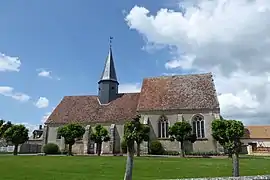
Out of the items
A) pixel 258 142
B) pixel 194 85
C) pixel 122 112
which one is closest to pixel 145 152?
pixel 122 112

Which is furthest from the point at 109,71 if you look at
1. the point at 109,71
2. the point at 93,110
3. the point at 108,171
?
the point at 108,171

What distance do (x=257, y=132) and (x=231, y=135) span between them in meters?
49.6

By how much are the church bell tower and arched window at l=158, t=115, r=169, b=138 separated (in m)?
10.4

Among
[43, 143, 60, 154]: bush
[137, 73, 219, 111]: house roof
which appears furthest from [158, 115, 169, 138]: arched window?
[43, 143, 60, 154]: bush

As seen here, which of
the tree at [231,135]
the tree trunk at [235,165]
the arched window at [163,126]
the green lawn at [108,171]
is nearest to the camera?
the tree trunk at [235,165]

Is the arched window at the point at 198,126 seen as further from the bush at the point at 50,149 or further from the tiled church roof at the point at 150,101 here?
the bush at the point at 50,149

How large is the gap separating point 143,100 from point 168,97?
396 centimetres

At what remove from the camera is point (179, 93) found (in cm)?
4384

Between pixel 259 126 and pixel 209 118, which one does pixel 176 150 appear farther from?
pixel 259 126

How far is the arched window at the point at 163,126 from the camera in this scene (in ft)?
140

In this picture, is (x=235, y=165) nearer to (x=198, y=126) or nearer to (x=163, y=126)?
(x=198, y=126)

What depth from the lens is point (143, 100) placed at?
4453 centimetres

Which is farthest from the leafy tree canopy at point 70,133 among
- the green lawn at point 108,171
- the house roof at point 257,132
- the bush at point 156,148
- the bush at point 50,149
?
the house roof at point 257,132

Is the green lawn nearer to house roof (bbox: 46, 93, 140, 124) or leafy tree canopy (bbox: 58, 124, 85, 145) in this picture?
leafy tree canopy (bbox: 58, 124, 85, 145)
